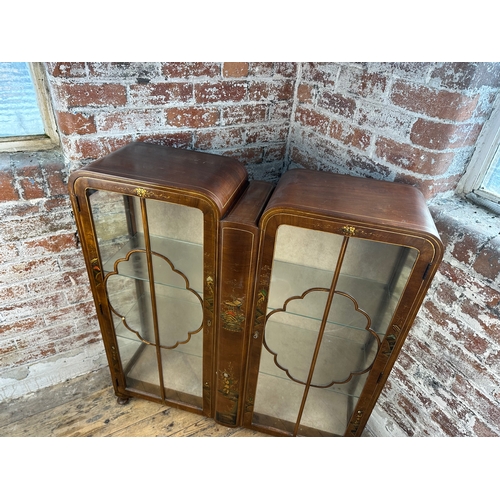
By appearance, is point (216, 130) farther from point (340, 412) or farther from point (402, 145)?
point (340, 412)

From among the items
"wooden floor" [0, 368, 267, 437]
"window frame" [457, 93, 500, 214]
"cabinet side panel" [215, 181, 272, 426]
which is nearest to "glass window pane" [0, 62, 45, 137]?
"cabinet side panel" [215, 181, 272, 426]

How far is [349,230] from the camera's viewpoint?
85 centimetres

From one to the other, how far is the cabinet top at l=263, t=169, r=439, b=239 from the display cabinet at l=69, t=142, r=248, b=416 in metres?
0.18

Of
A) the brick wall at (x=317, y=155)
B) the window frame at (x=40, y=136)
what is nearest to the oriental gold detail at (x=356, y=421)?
the brick wall at (x=317, y=155)

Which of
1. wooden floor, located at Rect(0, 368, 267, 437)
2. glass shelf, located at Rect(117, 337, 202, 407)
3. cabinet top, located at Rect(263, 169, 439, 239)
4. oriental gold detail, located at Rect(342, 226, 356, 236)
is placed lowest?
wooden floor, located at Rect(0, 368, 267, 437)

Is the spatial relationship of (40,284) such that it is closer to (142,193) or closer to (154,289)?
(154,289)

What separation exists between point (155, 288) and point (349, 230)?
663 millimetres

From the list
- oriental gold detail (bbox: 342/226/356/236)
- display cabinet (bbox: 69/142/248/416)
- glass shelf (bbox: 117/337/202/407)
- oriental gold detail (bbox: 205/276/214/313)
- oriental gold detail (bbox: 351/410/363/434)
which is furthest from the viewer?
glass shelf (bbox: 117/337/202/407)

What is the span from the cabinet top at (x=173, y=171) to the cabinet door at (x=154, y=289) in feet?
0.13

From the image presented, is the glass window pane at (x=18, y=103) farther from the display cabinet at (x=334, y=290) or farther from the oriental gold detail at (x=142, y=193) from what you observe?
the display cabinet at (x=334, y=290)

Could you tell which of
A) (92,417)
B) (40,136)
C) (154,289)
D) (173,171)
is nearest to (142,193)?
(173,171)

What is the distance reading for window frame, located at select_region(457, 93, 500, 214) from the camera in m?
0.98

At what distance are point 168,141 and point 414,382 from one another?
3.99 feet

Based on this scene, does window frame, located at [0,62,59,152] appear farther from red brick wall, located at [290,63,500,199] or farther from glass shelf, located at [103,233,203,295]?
red brick wall, located at [290,63,500,199]
